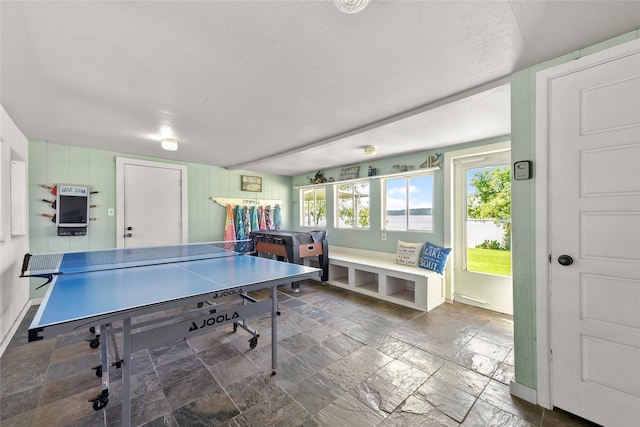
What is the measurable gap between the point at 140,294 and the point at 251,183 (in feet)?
15.0

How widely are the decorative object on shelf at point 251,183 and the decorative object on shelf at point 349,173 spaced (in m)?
1.92

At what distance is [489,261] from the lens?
342 centimetres

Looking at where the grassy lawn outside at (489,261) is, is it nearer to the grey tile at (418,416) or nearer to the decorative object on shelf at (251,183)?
the grey tile at (418,416)

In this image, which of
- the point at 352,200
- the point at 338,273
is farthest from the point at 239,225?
the point at 352,200

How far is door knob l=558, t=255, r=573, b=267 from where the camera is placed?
1.58 m

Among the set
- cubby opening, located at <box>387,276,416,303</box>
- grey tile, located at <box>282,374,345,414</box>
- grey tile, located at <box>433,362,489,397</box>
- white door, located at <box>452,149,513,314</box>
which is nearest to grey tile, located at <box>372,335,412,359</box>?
grey tile, located at <box>433,362,489,397</box>

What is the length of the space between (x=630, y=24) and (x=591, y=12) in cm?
31

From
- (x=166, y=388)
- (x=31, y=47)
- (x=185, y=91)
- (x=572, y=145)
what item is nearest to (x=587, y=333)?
(x=572, y=145)

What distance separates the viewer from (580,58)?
1.55m

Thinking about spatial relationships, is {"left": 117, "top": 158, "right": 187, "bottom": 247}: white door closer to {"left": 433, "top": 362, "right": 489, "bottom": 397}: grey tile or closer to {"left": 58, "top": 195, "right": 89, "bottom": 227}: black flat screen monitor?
{"left": 58, "top": 195, "right": 89, "bottom": 227}: black flat screen monitor

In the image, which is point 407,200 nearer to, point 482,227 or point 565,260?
point 482,227

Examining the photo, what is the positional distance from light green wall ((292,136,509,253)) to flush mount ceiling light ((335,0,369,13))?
286cm

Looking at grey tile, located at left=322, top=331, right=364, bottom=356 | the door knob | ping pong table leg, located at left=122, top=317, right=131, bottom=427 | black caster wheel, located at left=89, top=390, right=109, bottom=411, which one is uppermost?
the door knob

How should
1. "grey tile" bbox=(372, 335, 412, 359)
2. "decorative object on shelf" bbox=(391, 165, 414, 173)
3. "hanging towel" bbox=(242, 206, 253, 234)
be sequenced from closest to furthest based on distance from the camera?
1. "grey tile" bbox=(372, 335, 412, 359)
2. "decorative object on shelf" bbox=(391, 165, 414, 173)
3. "hanging towel" bbox=(242, 206, 253, 234)
